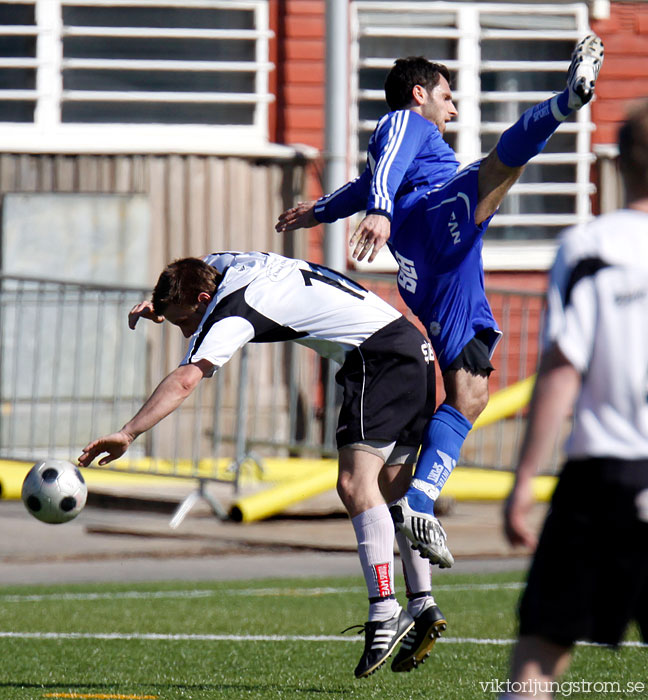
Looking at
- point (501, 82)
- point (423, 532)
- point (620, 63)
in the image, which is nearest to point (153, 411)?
point (423, 532)

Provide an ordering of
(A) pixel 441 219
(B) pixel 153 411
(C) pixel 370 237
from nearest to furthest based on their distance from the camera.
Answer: (B) pixel 153 411 → (C) pixel 370 237 → (A) pixel 441 219

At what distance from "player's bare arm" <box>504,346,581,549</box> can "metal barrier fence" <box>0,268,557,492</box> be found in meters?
8.35

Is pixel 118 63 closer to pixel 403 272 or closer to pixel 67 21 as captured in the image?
pixel 67 21

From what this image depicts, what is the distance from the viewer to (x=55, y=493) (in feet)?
20.8

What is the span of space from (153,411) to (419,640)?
1505mm

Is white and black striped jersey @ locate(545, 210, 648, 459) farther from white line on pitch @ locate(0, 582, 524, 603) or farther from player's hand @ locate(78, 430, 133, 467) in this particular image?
white line on pitch @ locate(0, 582, 524, 603)

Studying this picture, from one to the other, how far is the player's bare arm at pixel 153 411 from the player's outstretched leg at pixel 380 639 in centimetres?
125

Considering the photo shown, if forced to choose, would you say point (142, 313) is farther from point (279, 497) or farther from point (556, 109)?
point (279, 497)

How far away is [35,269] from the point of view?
14094 mm

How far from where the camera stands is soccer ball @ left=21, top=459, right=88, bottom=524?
634cm

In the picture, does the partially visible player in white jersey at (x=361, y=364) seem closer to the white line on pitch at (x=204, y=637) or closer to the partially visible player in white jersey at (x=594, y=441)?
the white line on pitch at (x=204, y=637)

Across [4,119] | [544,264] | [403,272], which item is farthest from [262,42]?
[403,272]

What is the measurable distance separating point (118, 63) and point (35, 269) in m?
2.43

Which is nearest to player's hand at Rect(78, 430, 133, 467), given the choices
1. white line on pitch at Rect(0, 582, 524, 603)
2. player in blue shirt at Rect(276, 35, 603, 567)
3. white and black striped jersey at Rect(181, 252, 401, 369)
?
white and black striped jersey at Rect(181, 252, 401, 369)
